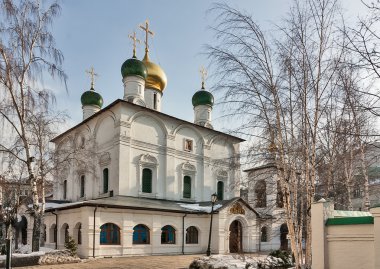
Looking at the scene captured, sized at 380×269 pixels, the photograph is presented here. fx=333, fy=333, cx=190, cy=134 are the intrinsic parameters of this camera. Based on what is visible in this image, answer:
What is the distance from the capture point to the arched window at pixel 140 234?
18828 millimetres

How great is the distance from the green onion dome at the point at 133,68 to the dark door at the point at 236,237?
42.0ft

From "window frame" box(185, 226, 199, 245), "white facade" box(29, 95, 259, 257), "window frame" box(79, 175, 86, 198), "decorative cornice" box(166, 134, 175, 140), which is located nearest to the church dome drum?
"white facade" box(29, 95, 259, 257)

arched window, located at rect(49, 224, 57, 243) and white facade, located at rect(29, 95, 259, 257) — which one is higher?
white facade, located at rect(29, 95, 259, 257)

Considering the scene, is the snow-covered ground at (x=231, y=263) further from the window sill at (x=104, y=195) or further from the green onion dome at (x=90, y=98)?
the green onion dome at (x=90, y=98)

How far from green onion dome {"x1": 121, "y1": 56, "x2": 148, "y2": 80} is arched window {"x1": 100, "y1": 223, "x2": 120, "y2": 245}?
11.8 metres

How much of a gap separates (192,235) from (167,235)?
203cm

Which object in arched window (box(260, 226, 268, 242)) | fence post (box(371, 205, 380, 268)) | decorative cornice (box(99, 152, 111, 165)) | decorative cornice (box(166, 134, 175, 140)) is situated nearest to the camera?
fence post (box(371, 205, 380, 268))

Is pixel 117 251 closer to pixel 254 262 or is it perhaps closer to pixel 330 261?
pixel 254 262

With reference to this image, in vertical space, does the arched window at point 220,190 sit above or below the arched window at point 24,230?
above

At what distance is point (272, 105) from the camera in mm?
8227

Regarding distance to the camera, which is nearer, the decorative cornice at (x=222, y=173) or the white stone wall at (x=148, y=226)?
→ the white stone wall at (x=148, y=226)

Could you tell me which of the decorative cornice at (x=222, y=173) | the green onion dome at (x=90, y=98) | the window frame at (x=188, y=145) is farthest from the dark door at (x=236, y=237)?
the green onion dome at (x=90, y=98)

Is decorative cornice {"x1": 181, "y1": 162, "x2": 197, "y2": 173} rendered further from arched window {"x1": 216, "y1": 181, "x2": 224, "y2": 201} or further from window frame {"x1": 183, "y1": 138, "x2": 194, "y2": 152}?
arched window {"x1": 216, "y1": 181, "x2": 224, "y2": 201}

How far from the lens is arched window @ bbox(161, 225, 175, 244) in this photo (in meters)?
20.2
